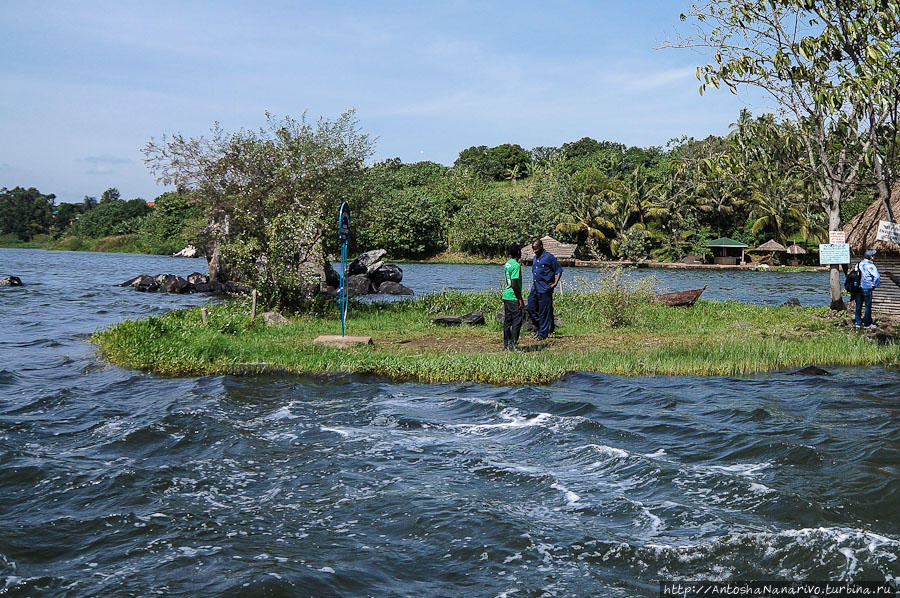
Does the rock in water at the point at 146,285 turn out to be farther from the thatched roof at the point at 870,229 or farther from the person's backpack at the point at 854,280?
the person's backpack at the point at 854,280

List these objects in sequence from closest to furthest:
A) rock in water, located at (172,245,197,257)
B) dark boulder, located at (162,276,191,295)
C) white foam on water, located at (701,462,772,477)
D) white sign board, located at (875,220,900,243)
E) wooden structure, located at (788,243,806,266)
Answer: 1. white foam on water, located at (701,462,772,477)
2. white sign board, located at (875,220,900,243)
3. dark boulder, located at (162,276,191,295)
4. wooden structure, located at (788,243,806,266)
5. rock in water, located at (172,245,197,257)

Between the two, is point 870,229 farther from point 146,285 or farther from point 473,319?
point 146,285

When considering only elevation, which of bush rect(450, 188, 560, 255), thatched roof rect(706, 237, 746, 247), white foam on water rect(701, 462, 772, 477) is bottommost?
white foam on water rect(701, 462, 772, 477)

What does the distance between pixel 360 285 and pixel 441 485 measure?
3098cm

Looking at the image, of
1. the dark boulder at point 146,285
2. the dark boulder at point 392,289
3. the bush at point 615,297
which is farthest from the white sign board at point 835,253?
the dark boulder at point 146,285

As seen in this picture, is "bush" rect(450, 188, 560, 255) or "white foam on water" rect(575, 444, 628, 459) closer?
"white foam on water" rect(575, 444, 628, 459)

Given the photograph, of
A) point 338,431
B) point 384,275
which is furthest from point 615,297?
point 384,275

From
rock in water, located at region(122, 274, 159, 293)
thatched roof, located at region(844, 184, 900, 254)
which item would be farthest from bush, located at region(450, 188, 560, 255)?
thatched roof, located at region(844, 184, 900, 254)

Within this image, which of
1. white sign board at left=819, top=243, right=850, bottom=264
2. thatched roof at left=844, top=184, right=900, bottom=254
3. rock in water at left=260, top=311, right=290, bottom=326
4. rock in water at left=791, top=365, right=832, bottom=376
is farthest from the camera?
thatched roof at left=844, top=184, right=900, bottom=254

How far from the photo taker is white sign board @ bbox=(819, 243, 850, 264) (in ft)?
65.9

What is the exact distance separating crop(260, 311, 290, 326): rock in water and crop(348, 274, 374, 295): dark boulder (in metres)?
17.6

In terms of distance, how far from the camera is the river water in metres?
6.12

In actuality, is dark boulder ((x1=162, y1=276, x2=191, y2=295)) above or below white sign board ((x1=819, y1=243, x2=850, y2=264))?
below

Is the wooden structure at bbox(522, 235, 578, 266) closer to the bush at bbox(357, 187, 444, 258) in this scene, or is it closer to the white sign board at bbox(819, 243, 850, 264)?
the white sign board at bbox(819, 243, 850, 264)
